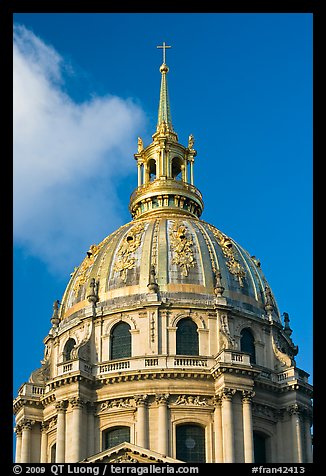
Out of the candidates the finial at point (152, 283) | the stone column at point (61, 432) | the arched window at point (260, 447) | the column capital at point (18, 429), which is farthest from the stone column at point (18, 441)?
the arched window at point (260, 447)

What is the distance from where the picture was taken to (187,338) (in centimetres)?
7394

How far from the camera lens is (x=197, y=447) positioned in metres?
69.8

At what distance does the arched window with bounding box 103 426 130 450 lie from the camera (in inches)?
2783

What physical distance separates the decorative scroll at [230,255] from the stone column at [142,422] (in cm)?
1334

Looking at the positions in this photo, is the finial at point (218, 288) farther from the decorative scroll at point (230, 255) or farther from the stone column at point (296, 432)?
the stone column at point (296, 432)

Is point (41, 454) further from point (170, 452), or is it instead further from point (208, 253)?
point (208, 253)

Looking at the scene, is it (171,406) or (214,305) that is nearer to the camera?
(171,406)

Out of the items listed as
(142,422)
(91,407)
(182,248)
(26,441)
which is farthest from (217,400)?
(26,441)

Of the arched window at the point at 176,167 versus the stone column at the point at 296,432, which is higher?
the arched window at the point at 176,167

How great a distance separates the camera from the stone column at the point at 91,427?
70500mm

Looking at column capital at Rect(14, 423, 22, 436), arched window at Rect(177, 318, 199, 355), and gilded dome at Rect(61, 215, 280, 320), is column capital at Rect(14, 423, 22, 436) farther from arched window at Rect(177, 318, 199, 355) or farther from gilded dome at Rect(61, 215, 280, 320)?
arched window at Rect(177, 318, 199, 355)

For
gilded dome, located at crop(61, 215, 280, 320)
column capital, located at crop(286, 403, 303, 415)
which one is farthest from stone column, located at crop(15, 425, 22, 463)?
column capital, located at crop(286, 403, 303, 415)

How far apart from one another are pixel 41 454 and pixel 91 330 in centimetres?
930
